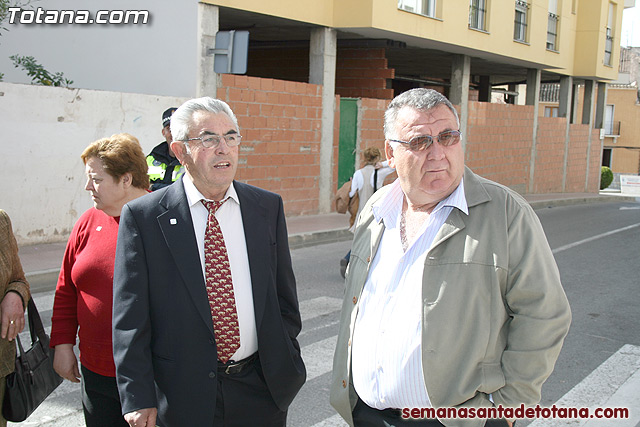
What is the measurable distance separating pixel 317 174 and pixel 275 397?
12.5 metres

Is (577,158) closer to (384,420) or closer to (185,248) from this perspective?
(384,420)

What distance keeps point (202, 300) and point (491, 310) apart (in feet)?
3.50

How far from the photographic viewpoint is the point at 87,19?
550 inches

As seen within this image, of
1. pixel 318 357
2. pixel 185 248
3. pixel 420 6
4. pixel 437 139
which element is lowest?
pixel 318 357

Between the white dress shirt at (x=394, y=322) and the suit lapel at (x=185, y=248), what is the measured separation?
600mm

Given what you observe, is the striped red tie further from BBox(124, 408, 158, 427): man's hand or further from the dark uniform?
the dark uniform

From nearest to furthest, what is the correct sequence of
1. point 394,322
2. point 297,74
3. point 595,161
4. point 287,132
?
point 394,322 < point 287,132 < point 297,74 < point 595,161

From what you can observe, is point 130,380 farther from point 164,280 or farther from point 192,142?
point 192,142

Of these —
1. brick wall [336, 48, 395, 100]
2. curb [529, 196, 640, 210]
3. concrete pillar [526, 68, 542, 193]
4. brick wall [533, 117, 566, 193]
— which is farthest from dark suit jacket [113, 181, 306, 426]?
brick wall [533, 117, 566, 193]

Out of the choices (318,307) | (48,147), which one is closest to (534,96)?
(48,147)

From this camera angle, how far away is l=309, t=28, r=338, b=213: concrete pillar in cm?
1505

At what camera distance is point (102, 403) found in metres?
2.90

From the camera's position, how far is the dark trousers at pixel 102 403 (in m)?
2.89

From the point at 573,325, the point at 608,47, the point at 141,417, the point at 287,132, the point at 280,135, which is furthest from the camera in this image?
the point at 608,47
